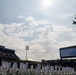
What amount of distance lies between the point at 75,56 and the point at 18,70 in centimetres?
3626

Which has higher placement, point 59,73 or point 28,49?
point 28,49

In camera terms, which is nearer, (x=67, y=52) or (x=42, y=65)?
(x=42, y=65)

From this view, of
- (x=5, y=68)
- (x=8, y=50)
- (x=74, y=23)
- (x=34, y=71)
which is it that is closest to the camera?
(x=5, y=68)

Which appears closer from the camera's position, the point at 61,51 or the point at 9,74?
the point at 9,74

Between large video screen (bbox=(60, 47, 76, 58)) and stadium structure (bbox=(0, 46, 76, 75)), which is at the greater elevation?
large video screen (bbox=(60, 47, 76, 58))

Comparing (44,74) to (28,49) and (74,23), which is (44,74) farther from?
(28,49)

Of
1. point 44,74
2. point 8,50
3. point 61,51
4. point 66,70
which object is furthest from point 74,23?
point 8,50

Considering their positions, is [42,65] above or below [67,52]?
below

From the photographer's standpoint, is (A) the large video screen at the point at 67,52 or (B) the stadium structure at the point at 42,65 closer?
(B) the stadium structure at the point at 42,65

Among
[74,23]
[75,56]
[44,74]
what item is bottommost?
[44,74]

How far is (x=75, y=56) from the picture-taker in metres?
57.7

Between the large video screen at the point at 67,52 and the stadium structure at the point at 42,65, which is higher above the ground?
Answer: the large video screen at the point at 67,52

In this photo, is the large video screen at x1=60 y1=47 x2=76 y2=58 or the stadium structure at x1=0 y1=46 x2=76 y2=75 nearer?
the stadium structure at x1=0 y1=46 x2=76 y2=75

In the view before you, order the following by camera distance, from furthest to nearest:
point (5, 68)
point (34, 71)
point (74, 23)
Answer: point (74, 23) → point (34, 71) → point (5, 68)
